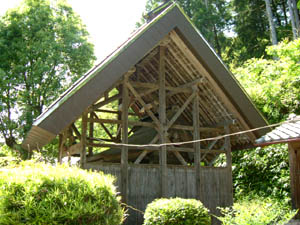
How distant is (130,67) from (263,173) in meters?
8.01

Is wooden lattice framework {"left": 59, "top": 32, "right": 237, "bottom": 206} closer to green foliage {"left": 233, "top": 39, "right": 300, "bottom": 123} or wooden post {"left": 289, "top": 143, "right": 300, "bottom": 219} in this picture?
wooden post {"left": 289, "top": 143, "right": 300, "bottom": 219}

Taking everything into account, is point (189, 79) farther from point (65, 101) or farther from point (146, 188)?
point (65, 101)

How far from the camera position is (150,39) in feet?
26.2

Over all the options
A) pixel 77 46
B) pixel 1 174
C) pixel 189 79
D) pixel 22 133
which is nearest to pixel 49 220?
pixel 1 174

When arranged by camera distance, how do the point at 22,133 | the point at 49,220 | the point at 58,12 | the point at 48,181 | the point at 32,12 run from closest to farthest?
the point at 49,220, the point at 48,181, the point at 22,133, the point at 32,12, the point at 58,12

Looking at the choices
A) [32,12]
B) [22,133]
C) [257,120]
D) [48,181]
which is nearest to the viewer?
[48,181]

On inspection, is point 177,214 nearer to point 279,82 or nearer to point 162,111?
point 162,111

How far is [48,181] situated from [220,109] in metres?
6.34

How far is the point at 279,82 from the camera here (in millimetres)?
10711

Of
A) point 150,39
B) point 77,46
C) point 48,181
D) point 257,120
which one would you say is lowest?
point 48,181

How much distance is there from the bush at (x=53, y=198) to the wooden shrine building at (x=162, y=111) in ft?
7.24

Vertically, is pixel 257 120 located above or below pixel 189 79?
below

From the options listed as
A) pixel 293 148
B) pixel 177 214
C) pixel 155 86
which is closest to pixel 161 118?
pixel 155 86

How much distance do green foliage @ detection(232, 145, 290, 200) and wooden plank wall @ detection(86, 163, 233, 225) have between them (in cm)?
315
